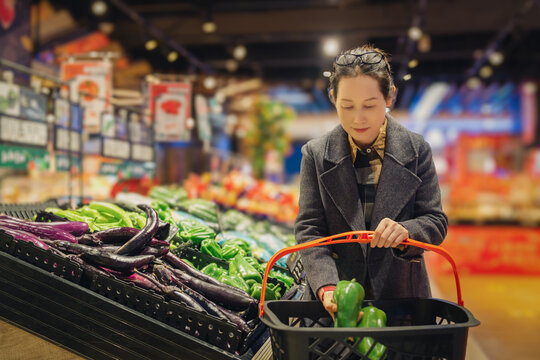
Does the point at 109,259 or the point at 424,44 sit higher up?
the point at 424,44

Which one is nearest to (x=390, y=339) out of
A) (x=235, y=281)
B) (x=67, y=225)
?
(x=235, y=281)

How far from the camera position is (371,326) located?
50.0 inches

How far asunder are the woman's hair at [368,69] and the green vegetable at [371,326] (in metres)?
0.68

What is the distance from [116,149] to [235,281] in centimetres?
322

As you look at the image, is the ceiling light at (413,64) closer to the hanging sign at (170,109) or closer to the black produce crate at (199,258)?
the black produce crate at (199,258)

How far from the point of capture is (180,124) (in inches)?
271

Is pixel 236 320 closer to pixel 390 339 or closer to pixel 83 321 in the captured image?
pixel 83 321

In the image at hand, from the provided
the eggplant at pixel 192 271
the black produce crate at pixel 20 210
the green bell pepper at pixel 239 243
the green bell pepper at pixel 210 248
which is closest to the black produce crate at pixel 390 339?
the eggplant at pixel 192 271

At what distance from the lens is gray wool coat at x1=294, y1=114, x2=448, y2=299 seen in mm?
1498

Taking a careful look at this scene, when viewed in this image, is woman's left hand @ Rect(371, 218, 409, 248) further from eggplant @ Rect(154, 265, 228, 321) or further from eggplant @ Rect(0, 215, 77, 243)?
eggplant @ Rect(0, 215, 77, 243)

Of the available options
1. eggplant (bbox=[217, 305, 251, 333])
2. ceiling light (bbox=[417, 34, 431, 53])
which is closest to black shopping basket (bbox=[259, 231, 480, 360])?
eggplant (bbox=[217, 305, 251, 333])

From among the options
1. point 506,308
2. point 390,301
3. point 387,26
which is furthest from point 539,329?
point 387,26

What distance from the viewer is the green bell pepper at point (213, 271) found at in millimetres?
2056

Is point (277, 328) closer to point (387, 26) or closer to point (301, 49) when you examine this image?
point (387, 26)
